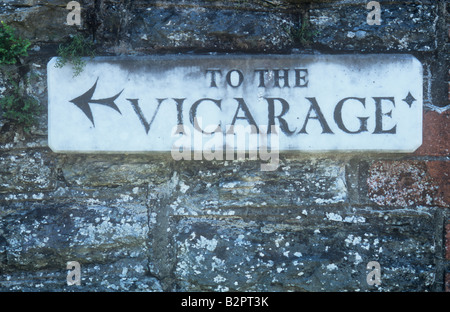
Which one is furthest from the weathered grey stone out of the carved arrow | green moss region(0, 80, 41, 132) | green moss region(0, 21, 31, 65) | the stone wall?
green moss region(0, 21, 31, 65)

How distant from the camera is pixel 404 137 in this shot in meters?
1.54

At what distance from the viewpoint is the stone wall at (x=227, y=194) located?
156cm

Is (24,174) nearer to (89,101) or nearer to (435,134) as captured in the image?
(89,101)

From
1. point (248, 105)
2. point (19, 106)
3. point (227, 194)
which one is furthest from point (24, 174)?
point (248, 105)

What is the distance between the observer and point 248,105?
155 centimetres

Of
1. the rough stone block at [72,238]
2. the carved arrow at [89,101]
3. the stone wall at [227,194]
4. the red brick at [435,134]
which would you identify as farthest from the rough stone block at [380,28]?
the rough stone block at [72,238]

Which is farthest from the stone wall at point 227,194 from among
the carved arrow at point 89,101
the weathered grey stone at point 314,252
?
the carved arrow at point 89,101

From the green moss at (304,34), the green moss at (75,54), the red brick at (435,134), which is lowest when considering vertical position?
the red brick at (435,134)

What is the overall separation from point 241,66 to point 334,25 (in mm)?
360

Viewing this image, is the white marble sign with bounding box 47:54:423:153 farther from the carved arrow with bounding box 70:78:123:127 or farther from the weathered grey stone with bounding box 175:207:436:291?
the weathered grey stone with bounding box 175:207:436:291

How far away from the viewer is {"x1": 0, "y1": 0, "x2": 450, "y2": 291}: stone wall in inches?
61.3

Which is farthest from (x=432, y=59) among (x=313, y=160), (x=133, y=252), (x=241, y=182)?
(x=133, y=252)

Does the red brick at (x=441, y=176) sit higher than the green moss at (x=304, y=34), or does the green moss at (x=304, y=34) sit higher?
the green moss at (x=304, y=34)

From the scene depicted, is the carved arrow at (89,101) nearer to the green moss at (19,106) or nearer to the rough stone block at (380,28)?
the green moss at (19,106)
